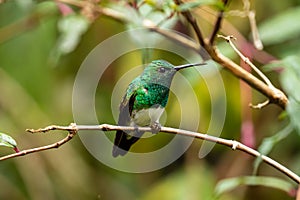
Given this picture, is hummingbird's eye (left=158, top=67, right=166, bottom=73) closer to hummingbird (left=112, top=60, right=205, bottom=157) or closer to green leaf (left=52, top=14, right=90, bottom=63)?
hummingbird (left=112, top=60, right=205, bottom=157)

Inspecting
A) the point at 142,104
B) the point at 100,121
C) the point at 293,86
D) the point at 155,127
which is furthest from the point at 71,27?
the point at 100,121

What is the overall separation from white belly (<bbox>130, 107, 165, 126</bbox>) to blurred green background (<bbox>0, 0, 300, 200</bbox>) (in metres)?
1.01

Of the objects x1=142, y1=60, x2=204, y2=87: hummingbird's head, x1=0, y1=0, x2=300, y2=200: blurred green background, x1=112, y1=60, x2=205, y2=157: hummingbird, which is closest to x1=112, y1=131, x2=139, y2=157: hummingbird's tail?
x1=112, y1=60, x2=205, y2=157: hummingbird

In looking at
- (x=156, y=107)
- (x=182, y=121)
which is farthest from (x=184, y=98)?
(x=156, y=107)

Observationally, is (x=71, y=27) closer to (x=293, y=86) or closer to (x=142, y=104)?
(x=142, y=104)

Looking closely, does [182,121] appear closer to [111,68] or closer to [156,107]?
[111,68]

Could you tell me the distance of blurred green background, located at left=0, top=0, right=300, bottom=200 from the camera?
2.80 m

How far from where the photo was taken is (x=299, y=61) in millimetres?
1570

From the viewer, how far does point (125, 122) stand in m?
1.57

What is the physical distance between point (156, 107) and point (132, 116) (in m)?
0.08

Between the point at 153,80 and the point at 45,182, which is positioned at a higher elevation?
the point at 45,182

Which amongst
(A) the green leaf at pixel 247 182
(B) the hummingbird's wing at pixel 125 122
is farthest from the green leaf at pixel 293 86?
(B) the hummingbird's wing at pixel 125 122

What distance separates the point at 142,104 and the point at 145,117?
1.8 inches

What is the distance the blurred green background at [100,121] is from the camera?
9.20 ft
